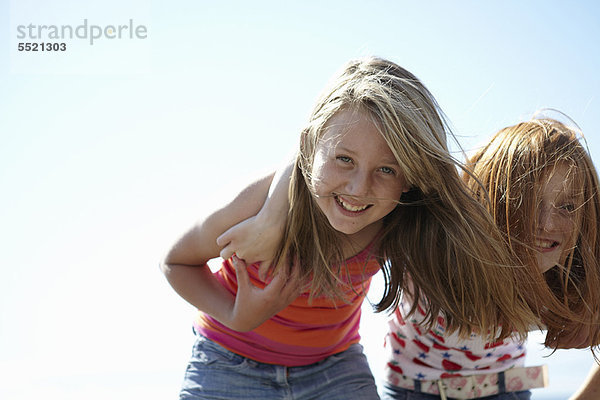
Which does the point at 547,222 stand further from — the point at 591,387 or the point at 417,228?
the point at 591,387

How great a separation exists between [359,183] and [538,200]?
64cm

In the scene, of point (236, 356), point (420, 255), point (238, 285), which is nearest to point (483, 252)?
point (420, 255)

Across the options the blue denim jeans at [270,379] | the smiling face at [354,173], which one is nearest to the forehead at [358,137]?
the smiling face at [354,173]

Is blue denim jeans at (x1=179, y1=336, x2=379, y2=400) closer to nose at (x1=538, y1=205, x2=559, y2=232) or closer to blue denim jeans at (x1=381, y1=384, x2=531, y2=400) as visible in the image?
blue denim jeans at (x1=381, y1=384, x2=531, y2=400)

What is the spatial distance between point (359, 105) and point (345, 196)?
0.84 ft

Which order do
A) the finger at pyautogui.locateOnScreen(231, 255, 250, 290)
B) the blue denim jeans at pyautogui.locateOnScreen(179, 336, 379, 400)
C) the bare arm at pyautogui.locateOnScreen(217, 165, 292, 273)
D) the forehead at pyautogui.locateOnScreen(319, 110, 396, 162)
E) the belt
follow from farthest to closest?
the belt, the blue denim jeans at pyautogui.locateOnScreen(179, 336, 379, 400), the finger at pyautogui.locateOnScreen(231, 255, 250, 290), the bare arm at pyautogui.locateOnScreen(217, 165, 292, 273), the forehead at pyautogui.locateOnScreen(319, 110, 396, 162)

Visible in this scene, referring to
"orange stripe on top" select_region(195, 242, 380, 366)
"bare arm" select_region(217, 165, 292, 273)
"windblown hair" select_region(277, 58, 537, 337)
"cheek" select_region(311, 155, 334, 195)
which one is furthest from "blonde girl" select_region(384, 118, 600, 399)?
"bare arm" select_region(217, 165, 292, 273)

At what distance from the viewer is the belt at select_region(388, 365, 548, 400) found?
2.45m

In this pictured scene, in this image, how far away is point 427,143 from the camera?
1838 millimetres

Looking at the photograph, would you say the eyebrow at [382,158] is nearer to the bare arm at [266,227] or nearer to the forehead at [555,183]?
the bare arm at [266,227]

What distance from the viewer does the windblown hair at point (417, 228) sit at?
185 centimetres

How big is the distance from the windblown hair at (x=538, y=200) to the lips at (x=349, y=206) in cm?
41

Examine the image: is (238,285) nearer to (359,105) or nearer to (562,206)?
(359,105)

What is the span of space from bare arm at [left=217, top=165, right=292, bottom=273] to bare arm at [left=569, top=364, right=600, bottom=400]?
4.30 ft
